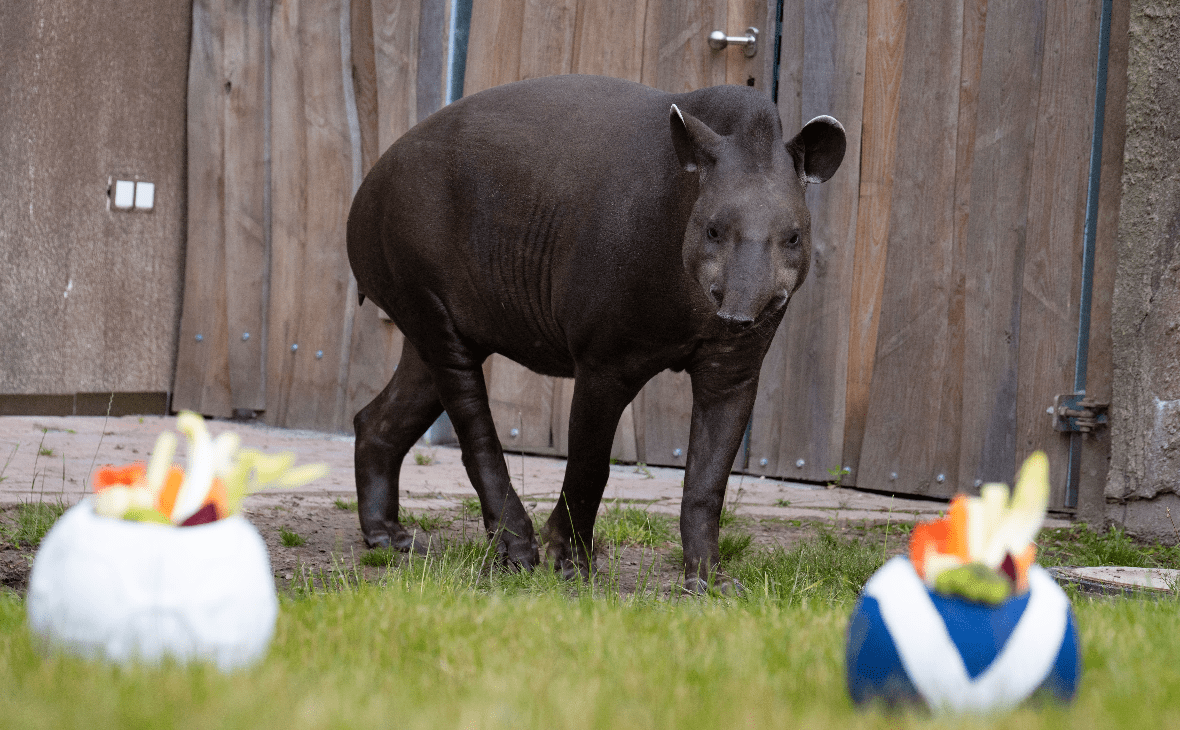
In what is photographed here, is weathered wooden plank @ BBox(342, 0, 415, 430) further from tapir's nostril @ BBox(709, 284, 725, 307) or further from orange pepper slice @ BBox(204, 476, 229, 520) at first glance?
orange pepper slice @ BBox(204, 476, 229, 520)

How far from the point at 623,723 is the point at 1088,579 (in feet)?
6.88

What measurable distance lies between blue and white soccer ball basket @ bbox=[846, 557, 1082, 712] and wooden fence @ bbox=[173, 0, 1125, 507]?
323 centimetres

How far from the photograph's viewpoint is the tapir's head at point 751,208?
111 inches

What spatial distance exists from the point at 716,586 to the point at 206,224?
5.02 meters

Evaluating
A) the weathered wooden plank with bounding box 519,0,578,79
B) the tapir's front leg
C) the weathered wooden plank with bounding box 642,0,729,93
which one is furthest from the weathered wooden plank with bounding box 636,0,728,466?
the tapir's front leg

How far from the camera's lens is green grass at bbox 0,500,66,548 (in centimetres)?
346

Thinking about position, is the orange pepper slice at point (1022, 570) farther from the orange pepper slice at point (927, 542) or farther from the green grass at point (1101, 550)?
the green grass at point (1101, 550)

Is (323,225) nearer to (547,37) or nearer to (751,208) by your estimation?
(547,37)

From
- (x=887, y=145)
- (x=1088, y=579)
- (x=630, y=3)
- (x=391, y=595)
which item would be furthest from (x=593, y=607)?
(x=630, y=3)

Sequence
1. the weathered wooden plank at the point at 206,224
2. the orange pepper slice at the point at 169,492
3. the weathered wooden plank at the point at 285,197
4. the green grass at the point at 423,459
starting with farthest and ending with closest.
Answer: the weathered wooden plank at the point at 206,224 < the weathered wooden plank at the point at 285,197 < the green grass at the point at 423,459 < the orange pepper slice at the point at 169,492

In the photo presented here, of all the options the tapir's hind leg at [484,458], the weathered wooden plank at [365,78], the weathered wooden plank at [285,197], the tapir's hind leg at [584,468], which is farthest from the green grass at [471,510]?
the weathered wooden plank at [285,197]

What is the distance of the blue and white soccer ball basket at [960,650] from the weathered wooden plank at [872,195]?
381 cm

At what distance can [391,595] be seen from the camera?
96.4 inches

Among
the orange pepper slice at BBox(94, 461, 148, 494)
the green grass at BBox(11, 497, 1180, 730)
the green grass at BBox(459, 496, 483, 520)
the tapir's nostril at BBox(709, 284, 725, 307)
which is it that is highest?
the tapir's nostril at BBox(709, 284, 725, 307)
